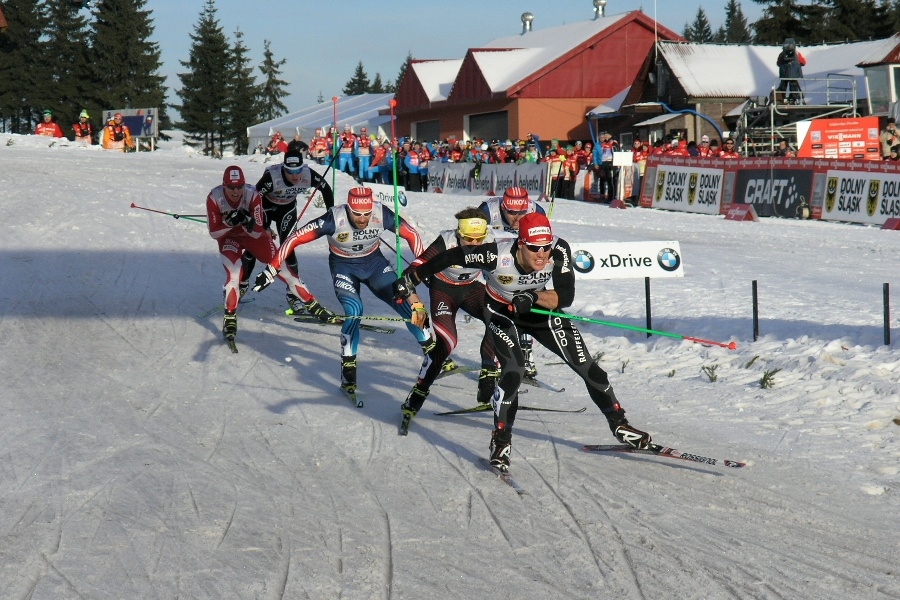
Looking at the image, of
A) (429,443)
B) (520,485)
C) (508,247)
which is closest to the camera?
(520,485)

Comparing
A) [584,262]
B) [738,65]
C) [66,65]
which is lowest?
[584,262]

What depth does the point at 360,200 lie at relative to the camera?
10.5 metres

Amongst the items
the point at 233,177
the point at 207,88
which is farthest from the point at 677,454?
the point at 207,88

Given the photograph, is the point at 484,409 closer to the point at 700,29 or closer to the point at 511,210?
the point at 511,210

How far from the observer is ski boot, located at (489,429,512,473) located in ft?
24.3

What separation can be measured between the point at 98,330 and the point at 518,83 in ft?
120

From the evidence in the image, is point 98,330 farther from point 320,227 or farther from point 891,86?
point 891,86

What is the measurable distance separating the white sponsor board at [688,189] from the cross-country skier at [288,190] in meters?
13.3

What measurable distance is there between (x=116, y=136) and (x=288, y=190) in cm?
2877

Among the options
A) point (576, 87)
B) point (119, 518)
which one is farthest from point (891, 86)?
point (119, 518)

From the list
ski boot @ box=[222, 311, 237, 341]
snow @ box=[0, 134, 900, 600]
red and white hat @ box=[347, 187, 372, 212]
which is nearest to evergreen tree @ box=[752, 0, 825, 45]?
snow @ box=[0, 134, 900, 600]

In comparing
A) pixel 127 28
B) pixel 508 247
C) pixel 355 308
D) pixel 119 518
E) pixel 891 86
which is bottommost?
pixel 119 518

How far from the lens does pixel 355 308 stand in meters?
A: 10.4

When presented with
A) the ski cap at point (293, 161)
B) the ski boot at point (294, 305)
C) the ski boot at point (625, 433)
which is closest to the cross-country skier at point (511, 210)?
the ski boot at point (625, 433)
